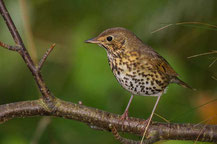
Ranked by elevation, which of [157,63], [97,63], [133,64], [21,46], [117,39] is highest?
[21,46]

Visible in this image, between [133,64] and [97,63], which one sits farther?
[97,63]

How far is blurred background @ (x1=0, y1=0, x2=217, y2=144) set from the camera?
11.9ft

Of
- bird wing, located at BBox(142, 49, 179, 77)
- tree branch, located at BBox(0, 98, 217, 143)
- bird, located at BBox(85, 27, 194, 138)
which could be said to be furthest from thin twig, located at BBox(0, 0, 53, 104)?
bird wing, located at BBox(142, 49, 179, 77)

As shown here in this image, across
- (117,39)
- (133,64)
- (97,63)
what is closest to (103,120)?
(133,64)

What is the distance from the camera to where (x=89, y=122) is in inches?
101

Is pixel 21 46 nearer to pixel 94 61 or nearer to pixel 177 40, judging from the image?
pixel 94 61

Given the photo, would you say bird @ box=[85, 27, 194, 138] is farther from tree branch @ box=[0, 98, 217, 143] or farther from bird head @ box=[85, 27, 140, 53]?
tree branch @ box=[0, 98, 217, 143]

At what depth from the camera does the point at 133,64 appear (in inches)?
118

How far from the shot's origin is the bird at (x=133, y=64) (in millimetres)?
2965

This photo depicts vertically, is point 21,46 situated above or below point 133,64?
above

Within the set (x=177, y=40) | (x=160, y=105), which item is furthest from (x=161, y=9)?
(x=160, y=105)

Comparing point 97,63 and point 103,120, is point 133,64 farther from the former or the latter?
point 97,63

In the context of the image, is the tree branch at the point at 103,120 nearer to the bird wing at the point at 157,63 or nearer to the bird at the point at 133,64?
the bird at the point at 133,64

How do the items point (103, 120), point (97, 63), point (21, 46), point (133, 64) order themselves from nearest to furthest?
point (21, 46) → point (103, 120) → point (133, 64) → point (97, 63)
